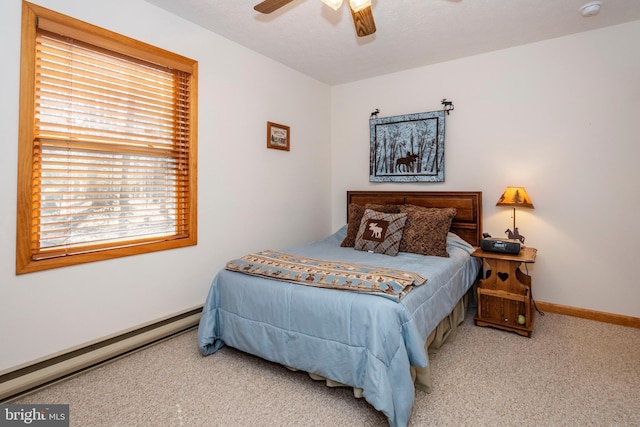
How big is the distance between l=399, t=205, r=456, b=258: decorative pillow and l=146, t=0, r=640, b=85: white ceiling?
61.2 inches

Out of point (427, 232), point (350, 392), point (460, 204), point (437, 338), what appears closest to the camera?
point (350, 392)

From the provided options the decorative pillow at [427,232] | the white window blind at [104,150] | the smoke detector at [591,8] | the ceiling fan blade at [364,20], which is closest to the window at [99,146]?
the white window blind at [104,150]

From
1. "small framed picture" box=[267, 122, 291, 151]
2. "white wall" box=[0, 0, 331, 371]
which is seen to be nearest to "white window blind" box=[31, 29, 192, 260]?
"white wall" box=[0, 0, 331, 371]

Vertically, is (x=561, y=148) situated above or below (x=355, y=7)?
below

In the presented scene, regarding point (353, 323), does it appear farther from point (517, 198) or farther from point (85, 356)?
point (517, 198)

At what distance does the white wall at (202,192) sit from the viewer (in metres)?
1.86

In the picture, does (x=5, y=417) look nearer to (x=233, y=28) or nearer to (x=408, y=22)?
(x=233, y=28)

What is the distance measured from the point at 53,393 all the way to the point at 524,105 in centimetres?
418

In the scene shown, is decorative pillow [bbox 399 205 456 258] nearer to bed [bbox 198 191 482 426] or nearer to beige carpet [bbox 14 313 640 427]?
bed [bbox 198 191 482 426]

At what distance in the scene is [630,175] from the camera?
276 cm

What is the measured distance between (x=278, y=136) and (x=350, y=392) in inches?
99.1

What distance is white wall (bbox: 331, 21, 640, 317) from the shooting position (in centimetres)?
279

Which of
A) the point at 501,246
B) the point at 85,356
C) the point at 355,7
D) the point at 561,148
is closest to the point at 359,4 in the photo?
the point at 355,7

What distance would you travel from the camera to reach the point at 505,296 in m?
2.72
